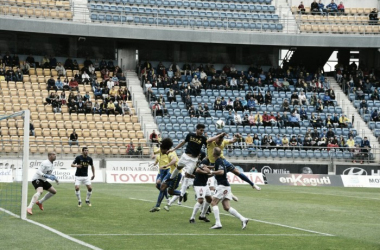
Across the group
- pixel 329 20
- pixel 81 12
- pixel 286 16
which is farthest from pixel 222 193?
pixel 329 20

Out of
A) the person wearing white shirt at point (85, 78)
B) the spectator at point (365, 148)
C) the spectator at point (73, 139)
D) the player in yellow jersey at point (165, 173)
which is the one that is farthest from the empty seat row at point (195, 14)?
the player in yellow jersey at point (165, 173)

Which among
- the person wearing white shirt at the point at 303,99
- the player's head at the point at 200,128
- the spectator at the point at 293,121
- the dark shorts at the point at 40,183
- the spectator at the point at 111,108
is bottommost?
the dark shorts at the point at 40,183

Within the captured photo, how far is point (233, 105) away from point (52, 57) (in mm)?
14349

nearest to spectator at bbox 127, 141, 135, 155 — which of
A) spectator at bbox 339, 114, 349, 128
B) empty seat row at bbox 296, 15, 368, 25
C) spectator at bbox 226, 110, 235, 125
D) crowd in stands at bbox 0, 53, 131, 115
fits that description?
crowd in stands at bbox 0, 53, 131, 115

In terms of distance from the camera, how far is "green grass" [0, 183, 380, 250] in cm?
1352

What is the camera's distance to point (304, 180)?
41344 mm

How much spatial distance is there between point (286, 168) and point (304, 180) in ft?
8.93

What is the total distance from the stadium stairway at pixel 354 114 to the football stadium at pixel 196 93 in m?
0.09

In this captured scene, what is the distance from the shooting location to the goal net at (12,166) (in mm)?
19172

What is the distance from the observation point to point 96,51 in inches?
2147

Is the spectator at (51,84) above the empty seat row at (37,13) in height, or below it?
below

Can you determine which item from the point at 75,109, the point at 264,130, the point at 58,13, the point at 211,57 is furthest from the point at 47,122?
the point at 211,57

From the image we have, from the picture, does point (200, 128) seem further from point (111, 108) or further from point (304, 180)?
point (111, 108)

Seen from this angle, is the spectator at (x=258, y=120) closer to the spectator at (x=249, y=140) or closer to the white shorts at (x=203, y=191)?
the spectator at (x=249, y=140)
